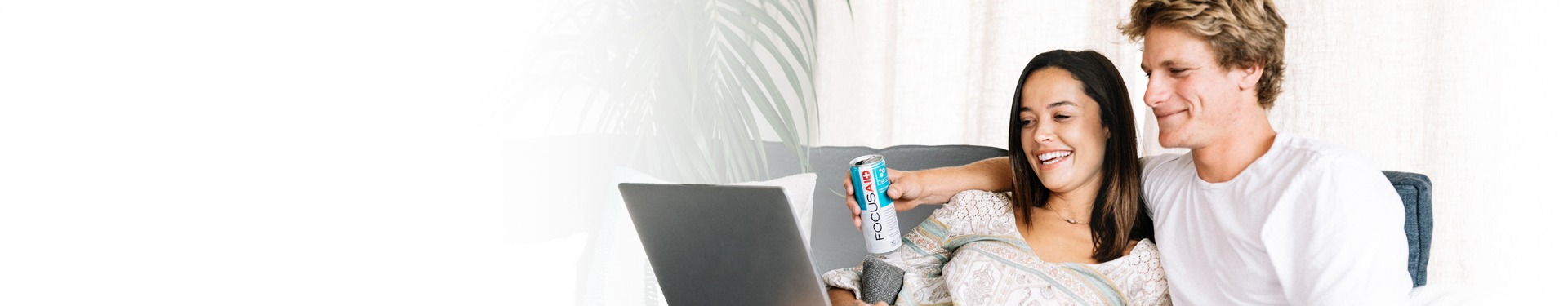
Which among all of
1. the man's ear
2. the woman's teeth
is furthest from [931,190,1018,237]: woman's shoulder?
the man's ear

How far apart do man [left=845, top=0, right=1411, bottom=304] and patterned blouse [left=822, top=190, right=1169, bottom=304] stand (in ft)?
0.15

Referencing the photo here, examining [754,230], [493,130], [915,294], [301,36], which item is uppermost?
[301,36]

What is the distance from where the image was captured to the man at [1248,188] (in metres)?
1.14

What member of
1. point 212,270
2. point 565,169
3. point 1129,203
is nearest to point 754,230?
point 1129,203

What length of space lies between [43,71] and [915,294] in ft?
3.53

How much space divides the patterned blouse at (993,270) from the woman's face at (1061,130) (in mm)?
99

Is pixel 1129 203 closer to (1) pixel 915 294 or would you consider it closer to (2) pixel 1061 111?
(2) pixel 1061 111

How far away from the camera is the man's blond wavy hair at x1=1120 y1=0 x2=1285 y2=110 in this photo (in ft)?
4.02

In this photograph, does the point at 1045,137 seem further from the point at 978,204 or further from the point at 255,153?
the point at 255,153

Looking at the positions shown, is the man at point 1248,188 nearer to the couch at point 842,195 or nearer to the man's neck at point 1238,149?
the man's neck at point 1238,149

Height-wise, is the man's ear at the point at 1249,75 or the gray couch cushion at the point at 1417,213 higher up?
the man's ear at the point at 1249,75

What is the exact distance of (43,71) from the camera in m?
1.21

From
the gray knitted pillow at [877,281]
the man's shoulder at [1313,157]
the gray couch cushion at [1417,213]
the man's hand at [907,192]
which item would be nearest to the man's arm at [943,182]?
the man's hand at [907,192]

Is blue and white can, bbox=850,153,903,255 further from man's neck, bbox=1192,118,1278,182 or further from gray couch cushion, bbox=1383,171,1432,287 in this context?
gray couch cushion, bbox=1383,171,1432,287
